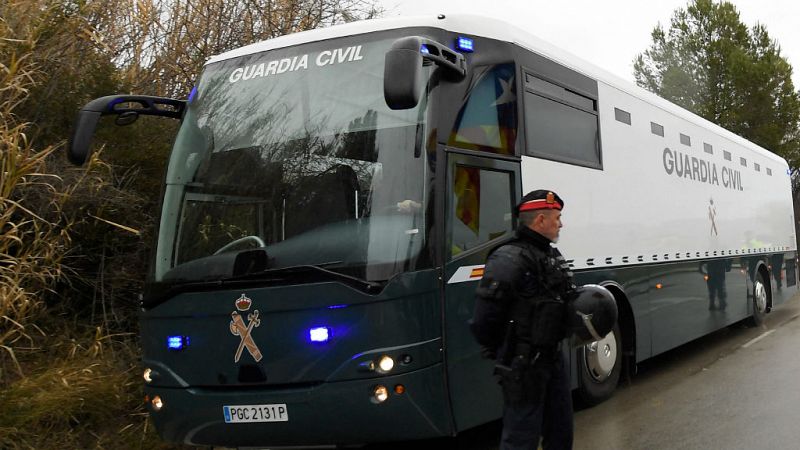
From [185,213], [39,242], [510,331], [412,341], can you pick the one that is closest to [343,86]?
[185,213]

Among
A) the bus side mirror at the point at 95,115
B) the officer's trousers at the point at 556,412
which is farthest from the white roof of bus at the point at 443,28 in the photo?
the officer's trousers at the point at 556,412

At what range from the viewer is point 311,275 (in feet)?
15.5

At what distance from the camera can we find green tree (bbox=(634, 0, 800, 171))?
31.8 meters

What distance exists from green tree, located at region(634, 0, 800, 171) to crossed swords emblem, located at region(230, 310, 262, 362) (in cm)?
3086

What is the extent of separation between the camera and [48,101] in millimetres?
7578

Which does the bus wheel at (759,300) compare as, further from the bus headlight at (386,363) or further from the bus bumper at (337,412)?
the bus headlight at (386,363)

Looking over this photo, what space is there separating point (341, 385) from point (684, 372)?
5483 mm

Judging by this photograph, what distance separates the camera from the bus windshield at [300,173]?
4.79 meters

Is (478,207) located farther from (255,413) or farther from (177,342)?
(177,342)

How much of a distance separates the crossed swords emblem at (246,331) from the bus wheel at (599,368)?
304 centimetres

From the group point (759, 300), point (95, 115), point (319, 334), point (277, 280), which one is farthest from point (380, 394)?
point (759, 300)

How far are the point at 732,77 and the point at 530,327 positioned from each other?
31.8 m

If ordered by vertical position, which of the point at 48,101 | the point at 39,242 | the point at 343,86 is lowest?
the point at 39,242

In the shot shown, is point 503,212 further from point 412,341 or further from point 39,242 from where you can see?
point 39,242
